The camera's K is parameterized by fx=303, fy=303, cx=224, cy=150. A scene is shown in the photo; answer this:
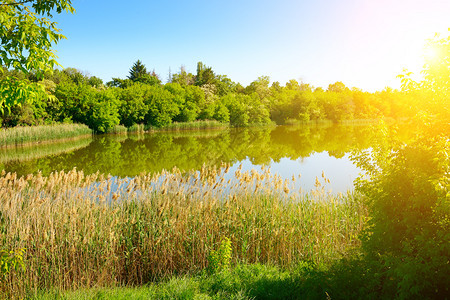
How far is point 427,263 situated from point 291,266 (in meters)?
3.10

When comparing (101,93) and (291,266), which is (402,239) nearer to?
(291,266)

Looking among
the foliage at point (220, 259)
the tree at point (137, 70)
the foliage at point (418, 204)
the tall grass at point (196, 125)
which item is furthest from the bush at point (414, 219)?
the tree at point (137, 70)

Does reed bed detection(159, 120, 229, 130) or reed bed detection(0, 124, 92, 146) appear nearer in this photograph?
reed bed detection(0, 124, 92, 146)

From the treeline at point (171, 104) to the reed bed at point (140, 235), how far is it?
238 cm

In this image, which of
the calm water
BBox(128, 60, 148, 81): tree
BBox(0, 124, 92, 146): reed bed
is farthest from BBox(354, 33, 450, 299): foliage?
BBox(128, 60, 148, 81): tree

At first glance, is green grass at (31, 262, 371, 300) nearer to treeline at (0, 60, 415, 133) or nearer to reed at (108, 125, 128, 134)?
treeline at (0, 60, 415, 133)

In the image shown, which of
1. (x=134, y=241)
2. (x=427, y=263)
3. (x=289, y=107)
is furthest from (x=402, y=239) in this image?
(x=289, y=107)


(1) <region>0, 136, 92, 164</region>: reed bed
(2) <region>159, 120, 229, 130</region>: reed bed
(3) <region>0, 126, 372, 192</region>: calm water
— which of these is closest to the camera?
(3) <region>0, 126, 372, 192</region>: calm water

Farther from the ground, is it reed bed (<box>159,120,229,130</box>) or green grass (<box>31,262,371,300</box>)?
reed bed (<box>159,120,229,130</box>)

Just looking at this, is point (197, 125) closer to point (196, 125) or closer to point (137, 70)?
point (196, 125)

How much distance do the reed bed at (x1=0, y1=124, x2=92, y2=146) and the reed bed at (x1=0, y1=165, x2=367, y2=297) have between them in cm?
2436

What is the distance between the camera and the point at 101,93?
141 feet

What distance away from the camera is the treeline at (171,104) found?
38306 millimetres

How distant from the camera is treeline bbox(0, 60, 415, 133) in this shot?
126 ft
